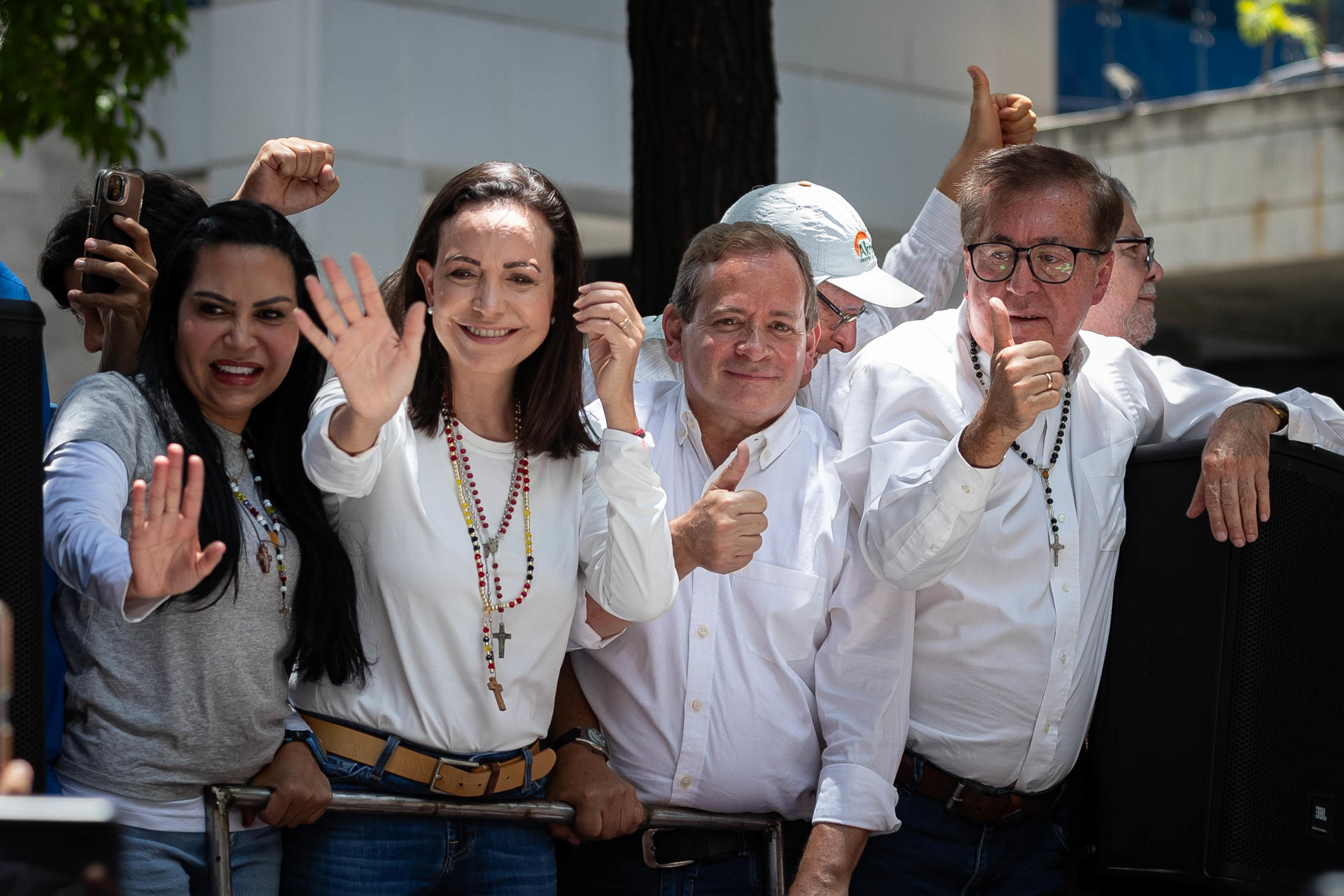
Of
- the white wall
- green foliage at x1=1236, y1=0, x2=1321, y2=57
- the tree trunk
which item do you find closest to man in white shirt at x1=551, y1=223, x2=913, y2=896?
the tree trunk

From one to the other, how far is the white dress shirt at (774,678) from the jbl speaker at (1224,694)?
50cm

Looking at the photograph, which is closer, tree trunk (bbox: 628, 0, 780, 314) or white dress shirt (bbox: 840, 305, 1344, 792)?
white dress shirt (bbox: 840, 305, 1344, 792)

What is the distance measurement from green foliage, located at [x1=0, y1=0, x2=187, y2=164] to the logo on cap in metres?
3.73

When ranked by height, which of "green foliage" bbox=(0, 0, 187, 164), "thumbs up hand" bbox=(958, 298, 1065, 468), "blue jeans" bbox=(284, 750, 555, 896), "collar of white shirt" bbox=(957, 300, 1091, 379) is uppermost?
"green foliage" bbox=(0, 0, 187, 164)

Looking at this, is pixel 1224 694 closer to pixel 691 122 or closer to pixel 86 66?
pixel 691 122

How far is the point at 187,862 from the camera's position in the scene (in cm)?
262

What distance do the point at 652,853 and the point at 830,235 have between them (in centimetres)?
160

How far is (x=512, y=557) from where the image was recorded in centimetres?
286

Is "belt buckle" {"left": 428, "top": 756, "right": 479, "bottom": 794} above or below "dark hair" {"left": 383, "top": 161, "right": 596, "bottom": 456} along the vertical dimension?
below

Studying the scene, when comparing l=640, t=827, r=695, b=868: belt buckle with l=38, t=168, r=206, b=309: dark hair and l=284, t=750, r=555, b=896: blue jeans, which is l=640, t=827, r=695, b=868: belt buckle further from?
l=38, t=168, r=206, b=309: dark hair

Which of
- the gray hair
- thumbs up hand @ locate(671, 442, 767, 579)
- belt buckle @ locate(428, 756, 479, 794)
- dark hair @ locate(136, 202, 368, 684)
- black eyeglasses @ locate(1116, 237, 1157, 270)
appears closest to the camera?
dark hair @ locate(136, 202, 368, 684)

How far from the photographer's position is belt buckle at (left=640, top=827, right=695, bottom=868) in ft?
10.2

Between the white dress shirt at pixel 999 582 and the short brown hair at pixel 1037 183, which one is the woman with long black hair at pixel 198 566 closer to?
the white dress shirt at pixel 999 582

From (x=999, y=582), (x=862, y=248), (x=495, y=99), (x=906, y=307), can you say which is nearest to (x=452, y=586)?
(x=999, y=582)
